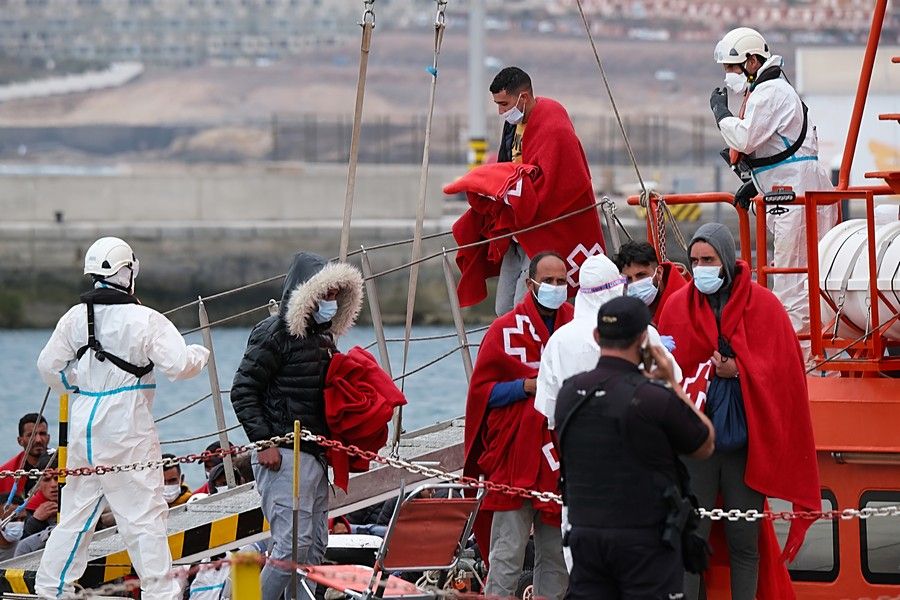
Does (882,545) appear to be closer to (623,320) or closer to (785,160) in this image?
(785,160)

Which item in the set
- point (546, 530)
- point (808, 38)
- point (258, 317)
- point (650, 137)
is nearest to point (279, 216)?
point (258, 317)

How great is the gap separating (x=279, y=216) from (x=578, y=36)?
42460mm

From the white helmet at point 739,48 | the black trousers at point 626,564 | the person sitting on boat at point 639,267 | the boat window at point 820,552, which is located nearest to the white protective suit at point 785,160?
the white helmet at point 739,48

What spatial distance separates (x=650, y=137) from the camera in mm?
70500

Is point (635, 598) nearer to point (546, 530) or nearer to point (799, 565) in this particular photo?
point (546, 530)

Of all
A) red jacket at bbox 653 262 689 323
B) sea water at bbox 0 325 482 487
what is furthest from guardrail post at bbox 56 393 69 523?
sea water at bbox 0 325 482 487

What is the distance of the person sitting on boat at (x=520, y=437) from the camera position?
8336 millimetres

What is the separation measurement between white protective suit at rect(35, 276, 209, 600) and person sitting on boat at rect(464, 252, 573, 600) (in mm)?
1493

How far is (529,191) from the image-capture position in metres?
9.48

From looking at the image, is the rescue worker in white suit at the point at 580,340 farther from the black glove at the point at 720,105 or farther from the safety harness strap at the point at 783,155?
the safety harness strap at the point at 783,155

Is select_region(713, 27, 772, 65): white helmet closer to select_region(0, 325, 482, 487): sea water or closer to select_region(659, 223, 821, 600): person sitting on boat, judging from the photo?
select_region(659, 223, 821, 600): person sitting on boat

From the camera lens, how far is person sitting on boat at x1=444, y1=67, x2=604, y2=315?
948cm

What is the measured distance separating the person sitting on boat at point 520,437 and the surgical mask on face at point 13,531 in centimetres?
385

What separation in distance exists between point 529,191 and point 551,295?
4.52 feet
